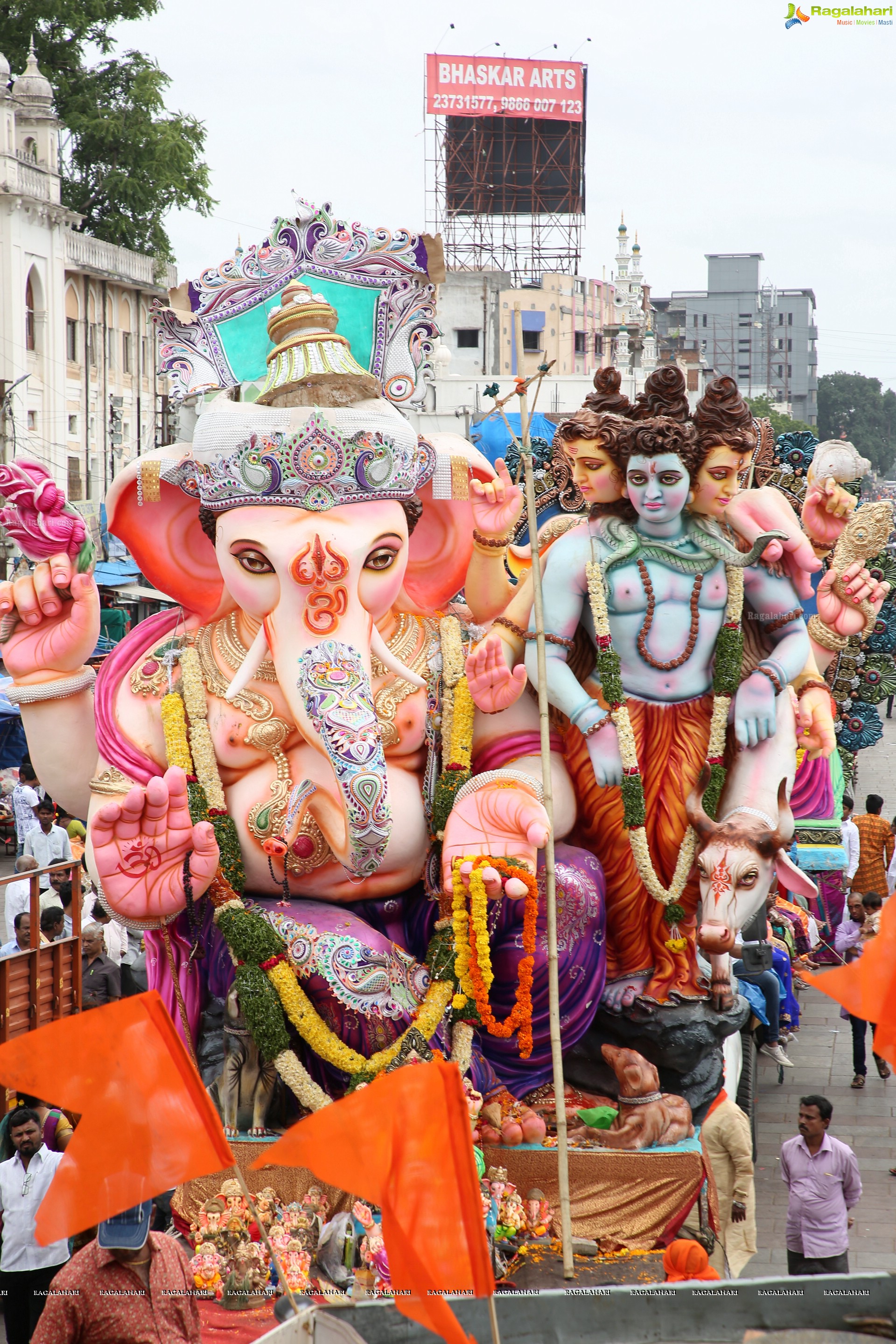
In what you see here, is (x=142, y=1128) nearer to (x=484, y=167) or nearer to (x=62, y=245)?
(x=62, y=245)

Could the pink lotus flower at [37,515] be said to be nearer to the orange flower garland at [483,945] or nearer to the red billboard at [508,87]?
the orange flower garland at [483,945]

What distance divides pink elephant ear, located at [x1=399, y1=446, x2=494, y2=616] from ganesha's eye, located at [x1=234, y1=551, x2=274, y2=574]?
0.77 m

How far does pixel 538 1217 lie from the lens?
582cm

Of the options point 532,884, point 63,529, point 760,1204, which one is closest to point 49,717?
point 63,529

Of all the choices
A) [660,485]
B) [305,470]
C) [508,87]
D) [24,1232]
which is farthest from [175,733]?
[508,87]

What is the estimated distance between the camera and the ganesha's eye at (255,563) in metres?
5.79

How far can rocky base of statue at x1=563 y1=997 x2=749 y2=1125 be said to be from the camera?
625cm

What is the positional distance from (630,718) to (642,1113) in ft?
4.80

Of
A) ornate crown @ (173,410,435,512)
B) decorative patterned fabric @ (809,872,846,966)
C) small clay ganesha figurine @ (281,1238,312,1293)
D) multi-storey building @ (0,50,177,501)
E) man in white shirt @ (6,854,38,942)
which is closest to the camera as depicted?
small clay ganesha figurine @ (281,1238,312,1293)

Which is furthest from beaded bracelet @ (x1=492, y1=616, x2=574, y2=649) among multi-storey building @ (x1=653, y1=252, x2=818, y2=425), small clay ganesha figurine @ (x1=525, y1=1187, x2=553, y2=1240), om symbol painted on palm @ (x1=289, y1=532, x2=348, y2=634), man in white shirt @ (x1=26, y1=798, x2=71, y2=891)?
multi-storey building @ (x1=653, y1=252, x2=818, y2=425)

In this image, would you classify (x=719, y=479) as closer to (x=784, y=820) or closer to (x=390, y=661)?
(x=784, y=820)

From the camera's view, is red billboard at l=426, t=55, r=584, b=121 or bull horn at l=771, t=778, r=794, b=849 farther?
red billboard at l=426, t=55, r=584, b=121

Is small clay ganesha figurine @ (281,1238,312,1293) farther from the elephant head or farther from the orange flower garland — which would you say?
the elephant head

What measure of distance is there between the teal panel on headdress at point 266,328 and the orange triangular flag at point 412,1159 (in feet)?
12.8
